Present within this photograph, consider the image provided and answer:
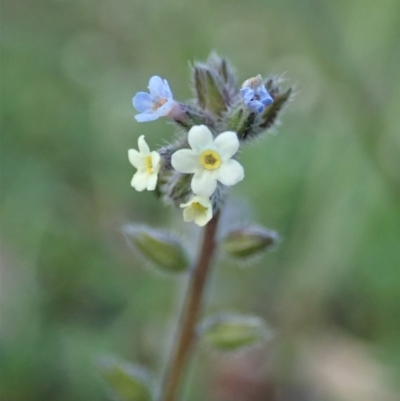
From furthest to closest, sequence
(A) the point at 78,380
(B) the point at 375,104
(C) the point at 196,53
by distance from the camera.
Result: (C) the point at 196,53, (B) the point at 375,104, (A) the point at 78,380

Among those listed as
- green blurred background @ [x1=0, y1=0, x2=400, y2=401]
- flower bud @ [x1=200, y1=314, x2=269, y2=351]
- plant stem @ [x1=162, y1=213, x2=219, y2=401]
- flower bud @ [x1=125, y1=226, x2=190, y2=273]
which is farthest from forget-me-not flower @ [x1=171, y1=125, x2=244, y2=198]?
green blurred background @ [x1=0, y1=0, x2=400, y2=401]

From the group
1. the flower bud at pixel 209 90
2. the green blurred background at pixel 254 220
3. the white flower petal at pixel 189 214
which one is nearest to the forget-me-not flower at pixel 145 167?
the white flower petal at pixel 189 214

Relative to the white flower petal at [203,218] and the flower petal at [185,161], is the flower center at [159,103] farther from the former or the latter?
the white flower petal at [203,218]

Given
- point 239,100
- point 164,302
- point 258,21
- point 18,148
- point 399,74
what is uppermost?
point 258,21

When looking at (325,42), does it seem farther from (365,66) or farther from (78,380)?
(78,380)

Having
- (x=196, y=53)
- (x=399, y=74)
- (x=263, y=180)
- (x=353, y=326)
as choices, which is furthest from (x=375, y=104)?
(x=196, y=53)

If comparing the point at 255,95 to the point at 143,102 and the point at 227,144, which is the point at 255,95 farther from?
the point at 143,102
